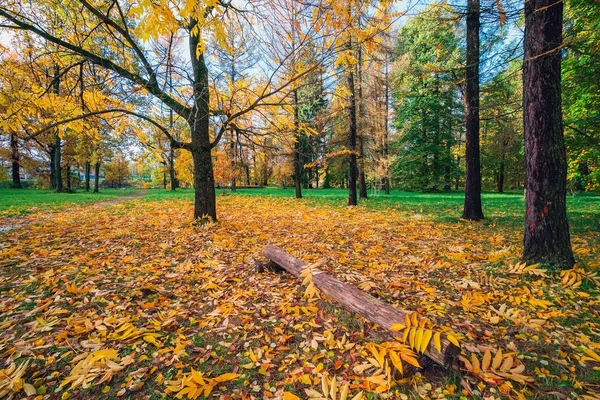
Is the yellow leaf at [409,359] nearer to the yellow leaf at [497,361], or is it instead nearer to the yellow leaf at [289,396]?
the yellow leaf at [497,361]

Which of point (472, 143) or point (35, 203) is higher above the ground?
point (472, 143)

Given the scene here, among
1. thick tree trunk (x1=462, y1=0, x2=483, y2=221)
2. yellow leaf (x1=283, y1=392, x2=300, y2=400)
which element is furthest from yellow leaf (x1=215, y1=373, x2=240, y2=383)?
thick tree trunk (x1=462, y1=0, x2=483, y2=221)

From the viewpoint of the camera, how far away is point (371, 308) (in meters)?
2.33

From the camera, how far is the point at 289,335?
2.47 m

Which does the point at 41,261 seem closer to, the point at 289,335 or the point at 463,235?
the point at 289,335

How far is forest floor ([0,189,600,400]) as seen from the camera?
6.14 feet

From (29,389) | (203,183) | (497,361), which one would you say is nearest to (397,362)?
(497,361)

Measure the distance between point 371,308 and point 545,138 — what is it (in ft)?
11.5

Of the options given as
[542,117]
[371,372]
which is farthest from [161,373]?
[542,117]

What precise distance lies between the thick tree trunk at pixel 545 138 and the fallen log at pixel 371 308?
9.86 feet

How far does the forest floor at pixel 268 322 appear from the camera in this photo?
1871mm

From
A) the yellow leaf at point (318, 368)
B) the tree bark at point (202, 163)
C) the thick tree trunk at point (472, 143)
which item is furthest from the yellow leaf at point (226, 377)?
the thick tree trunk at point (472, 143)

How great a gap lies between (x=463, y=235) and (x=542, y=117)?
311cm

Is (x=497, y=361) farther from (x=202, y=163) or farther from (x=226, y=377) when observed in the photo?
(x=202, y=163)
